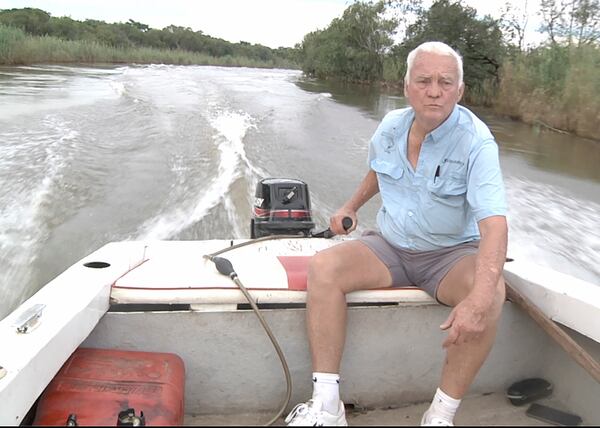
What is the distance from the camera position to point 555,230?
535 centimetres

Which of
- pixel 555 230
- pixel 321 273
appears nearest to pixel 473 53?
pixel 555 230

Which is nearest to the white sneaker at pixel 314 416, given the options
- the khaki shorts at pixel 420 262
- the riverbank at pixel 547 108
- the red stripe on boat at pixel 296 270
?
the red stripe on boat at pixel 296 270

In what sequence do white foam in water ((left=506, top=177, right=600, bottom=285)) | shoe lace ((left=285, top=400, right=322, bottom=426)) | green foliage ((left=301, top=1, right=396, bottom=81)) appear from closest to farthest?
shoe lace ((left=285, top=400, right=322, bottom=426)) → white foam in water ((left=506, top=177, right=600, bottom=285)) → green foliage ((left=301, top=1, right=396, bottom=81))

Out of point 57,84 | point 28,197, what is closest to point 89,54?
point 57,84

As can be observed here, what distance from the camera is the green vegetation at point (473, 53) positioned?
39.8 ft

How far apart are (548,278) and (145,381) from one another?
143 centimetres

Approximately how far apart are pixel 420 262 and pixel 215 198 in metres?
3.19

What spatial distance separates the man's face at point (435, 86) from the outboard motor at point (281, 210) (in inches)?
39.8

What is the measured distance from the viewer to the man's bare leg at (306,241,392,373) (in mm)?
1803

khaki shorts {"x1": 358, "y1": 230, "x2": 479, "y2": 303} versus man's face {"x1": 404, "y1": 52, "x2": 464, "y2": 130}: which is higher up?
man's face {"x1": 404, "y1": 52, "x2": 464, "y2": 130}

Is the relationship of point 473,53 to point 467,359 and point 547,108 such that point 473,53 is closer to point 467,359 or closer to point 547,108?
point 547,108

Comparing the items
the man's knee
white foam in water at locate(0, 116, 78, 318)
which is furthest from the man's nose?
white foam in water at locate(0, 116, 78, 318)

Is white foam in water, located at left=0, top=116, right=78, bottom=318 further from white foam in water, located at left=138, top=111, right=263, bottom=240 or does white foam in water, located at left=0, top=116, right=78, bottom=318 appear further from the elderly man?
the elderly man

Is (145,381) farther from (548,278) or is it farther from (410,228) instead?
(548,278)
